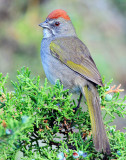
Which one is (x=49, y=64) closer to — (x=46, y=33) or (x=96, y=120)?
(x=46, y=33)

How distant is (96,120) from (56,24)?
1.70 m

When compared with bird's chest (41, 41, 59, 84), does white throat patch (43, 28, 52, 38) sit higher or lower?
higher

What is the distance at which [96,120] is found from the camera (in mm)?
2275

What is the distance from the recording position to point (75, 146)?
2072 millimetres

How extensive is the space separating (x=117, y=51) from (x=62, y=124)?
426 cm

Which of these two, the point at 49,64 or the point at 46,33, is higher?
the point at 46,33

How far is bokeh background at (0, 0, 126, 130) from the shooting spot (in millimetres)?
5297

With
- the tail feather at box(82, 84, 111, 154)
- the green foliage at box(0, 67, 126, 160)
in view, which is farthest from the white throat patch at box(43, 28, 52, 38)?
the green foliage at box(0, 67, 126, 160)

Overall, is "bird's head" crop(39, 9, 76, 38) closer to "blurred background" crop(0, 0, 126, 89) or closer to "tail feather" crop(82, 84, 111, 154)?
"tail feather" crop(82, 84, 111, 154)

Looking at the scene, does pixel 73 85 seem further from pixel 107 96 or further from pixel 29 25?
pixel 29 25

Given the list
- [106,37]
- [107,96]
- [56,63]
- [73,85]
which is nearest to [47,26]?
[56,63]

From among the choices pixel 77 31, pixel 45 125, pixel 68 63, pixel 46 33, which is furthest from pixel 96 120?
pixel 77 31

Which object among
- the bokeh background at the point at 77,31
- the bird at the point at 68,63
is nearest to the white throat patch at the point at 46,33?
the bird at the point at 68,63

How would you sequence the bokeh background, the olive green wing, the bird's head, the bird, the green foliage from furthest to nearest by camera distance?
the bokeh background → the bird's head → the olive green wing → the bird → the green foliage
